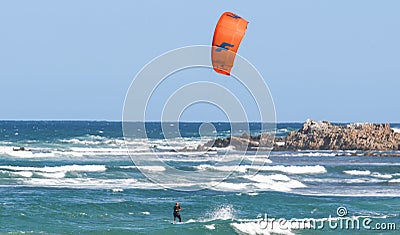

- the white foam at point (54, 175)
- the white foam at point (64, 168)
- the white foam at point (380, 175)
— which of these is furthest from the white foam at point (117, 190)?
the white foam at point (380, 175)

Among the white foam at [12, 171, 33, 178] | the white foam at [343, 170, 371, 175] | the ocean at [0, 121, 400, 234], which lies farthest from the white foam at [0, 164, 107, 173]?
the white foam at [343, 170, 371, 175]

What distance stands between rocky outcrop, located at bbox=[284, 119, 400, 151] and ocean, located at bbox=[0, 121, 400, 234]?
1360cm

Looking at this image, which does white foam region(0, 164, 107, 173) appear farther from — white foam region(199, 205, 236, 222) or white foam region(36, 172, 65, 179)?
white foam region(199, 205, 236, 222)

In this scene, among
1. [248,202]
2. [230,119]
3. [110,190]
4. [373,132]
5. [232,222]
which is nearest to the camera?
[232,222]

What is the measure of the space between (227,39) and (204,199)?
22.7 feet

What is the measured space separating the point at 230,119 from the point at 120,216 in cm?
437

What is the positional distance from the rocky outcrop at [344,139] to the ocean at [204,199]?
13.6 m

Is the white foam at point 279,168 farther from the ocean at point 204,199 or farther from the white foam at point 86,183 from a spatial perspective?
the white foam at point 86,183

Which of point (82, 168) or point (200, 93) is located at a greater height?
point (200, 93)

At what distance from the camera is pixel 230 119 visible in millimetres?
24688

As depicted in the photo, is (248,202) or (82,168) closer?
(248,202)

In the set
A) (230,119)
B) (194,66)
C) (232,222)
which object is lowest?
(232,222)

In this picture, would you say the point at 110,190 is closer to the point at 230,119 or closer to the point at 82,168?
the point at 230,119

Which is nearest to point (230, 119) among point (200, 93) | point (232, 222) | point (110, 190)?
point (200, 93)
